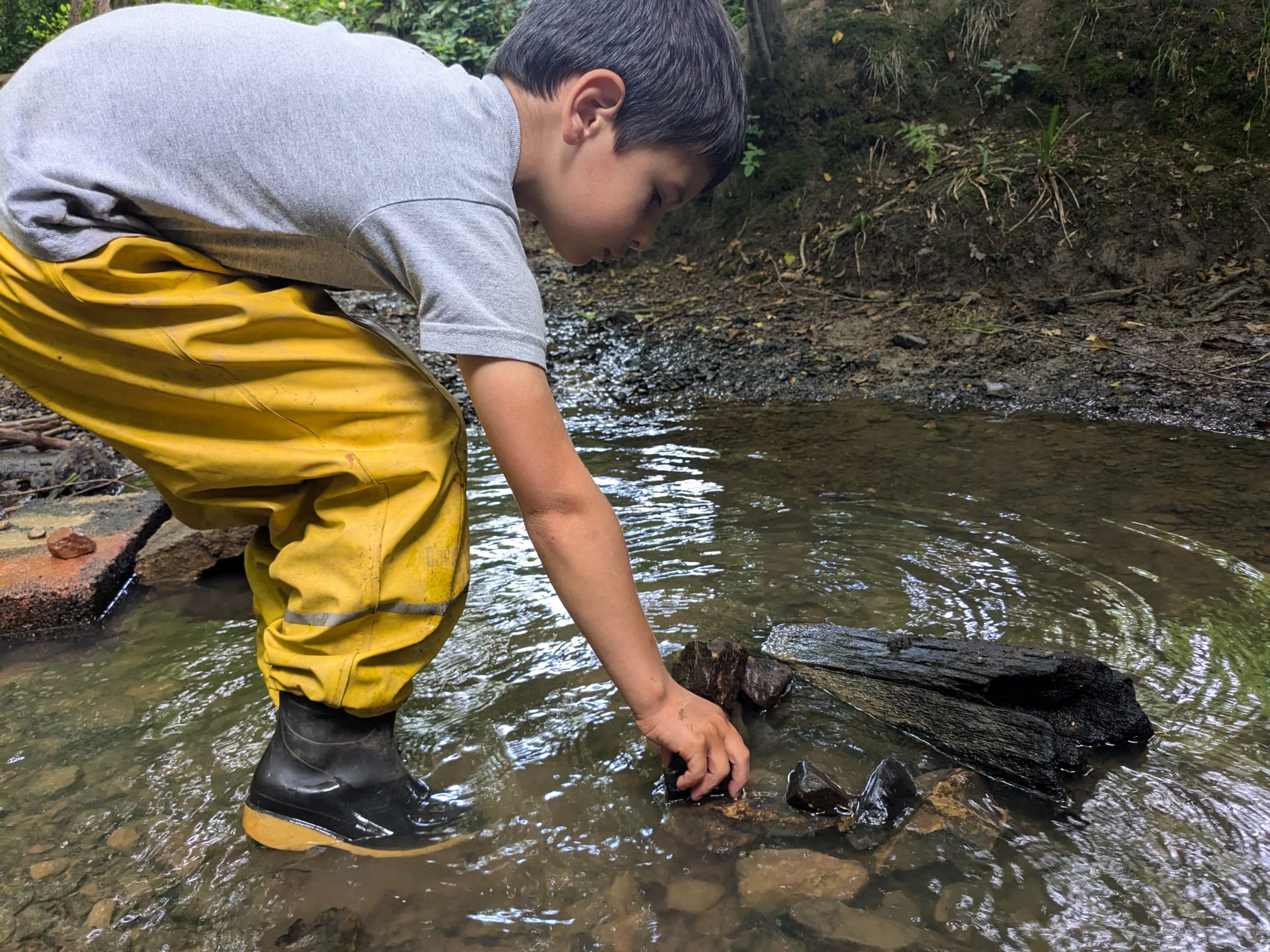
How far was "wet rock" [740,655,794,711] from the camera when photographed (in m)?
1.88

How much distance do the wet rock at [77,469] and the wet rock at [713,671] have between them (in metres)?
2.82

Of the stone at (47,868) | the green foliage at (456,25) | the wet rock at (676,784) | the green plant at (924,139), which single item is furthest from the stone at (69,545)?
the green foliage at (456,25)

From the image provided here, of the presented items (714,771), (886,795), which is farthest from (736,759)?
(886,795)

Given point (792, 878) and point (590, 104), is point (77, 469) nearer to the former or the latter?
point (590, 104)

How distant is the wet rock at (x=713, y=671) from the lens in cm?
180

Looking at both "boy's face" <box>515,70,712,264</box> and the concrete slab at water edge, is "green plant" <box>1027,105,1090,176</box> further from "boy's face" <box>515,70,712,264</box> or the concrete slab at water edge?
the concrete slab at water edge

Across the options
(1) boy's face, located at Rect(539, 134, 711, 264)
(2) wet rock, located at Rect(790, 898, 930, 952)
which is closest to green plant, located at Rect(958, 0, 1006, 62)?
(1) boy's face, located at Rect(539, 134, 711, 264)

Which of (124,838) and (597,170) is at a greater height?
(597,170)

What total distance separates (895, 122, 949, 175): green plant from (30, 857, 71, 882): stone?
576 centimetres

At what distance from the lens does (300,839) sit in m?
1.54

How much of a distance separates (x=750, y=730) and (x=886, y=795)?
368mm

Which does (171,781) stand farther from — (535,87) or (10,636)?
(535,87)

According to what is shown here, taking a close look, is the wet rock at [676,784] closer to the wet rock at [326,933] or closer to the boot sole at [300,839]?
the boot sole at [300,839]

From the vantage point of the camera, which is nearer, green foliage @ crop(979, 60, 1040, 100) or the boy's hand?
the boy's hand
